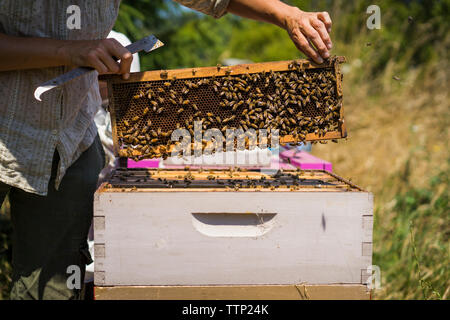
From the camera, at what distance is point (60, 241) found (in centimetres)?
254

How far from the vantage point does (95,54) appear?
2029 mm

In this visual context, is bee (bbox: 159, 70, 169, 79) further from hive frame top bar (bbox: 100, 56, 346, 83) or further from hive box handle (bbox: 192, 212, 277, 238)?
hive box handle (bbox: 192, 212, 277, 238)

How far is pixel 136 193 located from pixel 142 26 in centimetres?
395

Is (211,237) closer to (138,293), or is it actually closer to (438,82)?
(138,293)

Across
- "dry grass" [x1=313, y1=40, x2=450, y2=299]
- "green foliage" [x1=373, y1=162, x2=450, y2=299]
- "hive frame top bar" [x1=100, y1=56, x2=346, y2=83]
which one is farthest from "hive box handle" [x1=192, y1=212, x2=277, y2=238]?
"green foliage" [x1=373, y1=162, x2=450, y2=299]

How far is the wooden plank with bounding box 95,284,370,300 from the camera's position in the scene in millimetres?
2131

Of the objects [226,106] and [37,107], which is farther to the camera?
[226,106]

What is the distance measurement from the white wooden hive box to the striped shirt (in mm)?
379

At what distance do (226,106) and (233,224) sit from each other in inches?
25.7

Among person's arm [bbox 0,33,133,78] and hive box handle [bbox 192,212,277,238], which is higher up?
person's arm [bbox 0,33,133,78]

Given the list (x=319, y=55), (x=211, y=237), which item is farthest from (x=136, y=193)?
(x=319, y=55)

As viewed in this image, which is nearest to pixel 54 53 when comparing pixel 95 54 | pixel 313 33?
pixel 95 54

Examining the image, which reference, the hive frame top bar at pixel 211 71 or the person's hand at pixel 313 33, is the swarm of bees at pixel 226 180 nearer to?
the hive frame top bar at pixel 211 71

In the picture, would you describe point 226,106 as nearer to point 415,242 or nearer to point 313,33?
point 313,33
